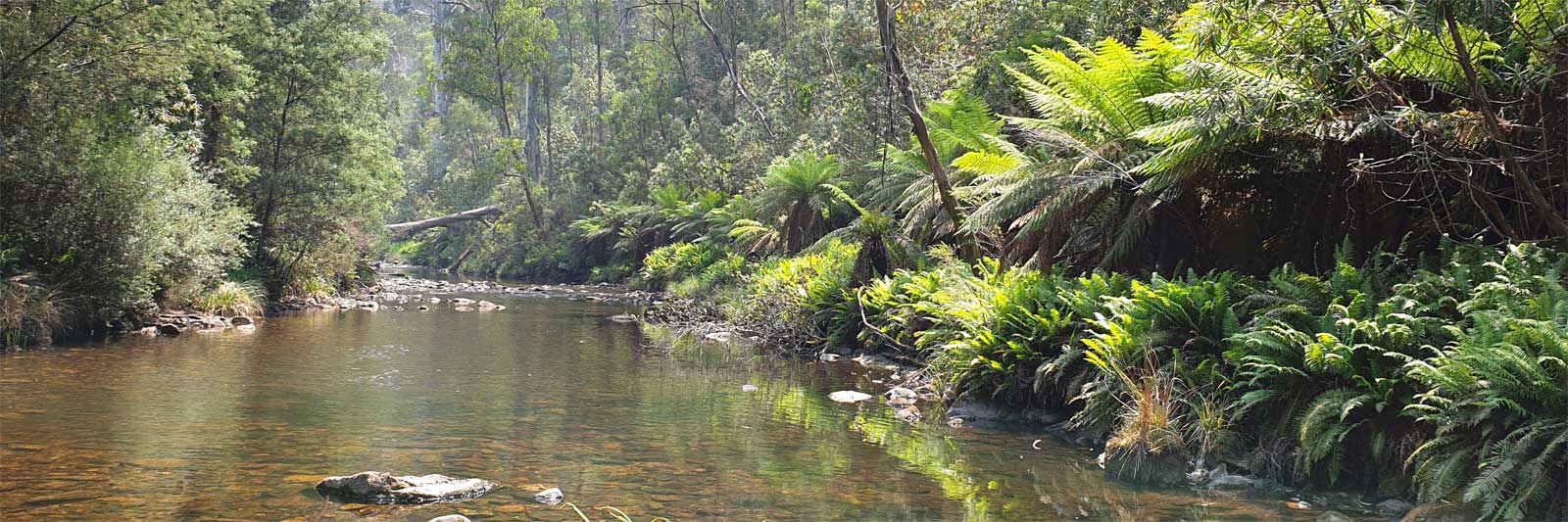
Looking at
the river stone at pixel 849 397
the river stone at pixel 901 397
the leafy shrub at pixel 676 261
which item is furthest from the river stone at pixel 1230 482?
the leafy shrub at pixel 676 261

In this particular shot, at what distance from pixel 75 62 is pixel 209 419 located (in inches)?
273

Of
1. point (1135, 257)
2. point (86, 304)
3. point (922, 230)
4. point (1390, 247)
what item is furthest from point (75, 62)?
point (1390, 247)

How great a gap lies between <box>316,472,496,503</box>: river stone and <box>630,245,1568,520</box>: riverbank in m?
3.96

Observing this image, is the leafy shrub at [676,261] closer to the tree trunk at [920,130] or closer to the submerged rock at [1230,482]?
the tree trunk at [920,130]

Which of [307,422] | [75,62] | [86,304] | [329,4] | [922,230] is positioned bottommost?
[307,422]

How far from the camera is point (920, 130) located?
1198cm

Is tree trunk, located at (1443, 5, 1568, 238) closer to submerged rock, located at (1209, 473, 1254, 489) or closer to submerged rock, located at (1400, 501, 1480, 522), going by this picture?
submerged rock, located at (1400, 501, 1480, 522)

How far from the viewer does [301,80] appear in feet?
63.9

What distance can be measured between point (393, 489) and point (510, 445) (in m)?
1.67

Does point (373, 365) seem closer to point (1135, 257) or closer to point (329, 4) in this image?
point (1135, 257)

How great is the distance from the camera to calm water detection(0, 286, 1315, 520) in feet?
18.7

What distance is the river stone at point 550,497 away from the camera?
576 cm

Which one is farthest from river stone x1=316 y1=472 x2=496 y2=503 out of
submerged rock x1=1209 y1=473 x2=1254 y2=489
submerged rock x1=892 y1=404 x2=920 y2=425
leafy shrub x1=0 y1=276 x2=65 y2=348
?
leafy shrub x1=0 y1=276 x2=65 y2=348

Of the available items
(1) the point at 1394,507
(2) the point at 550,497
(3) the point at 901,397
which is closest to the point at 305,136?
(3) the point at 901,397
